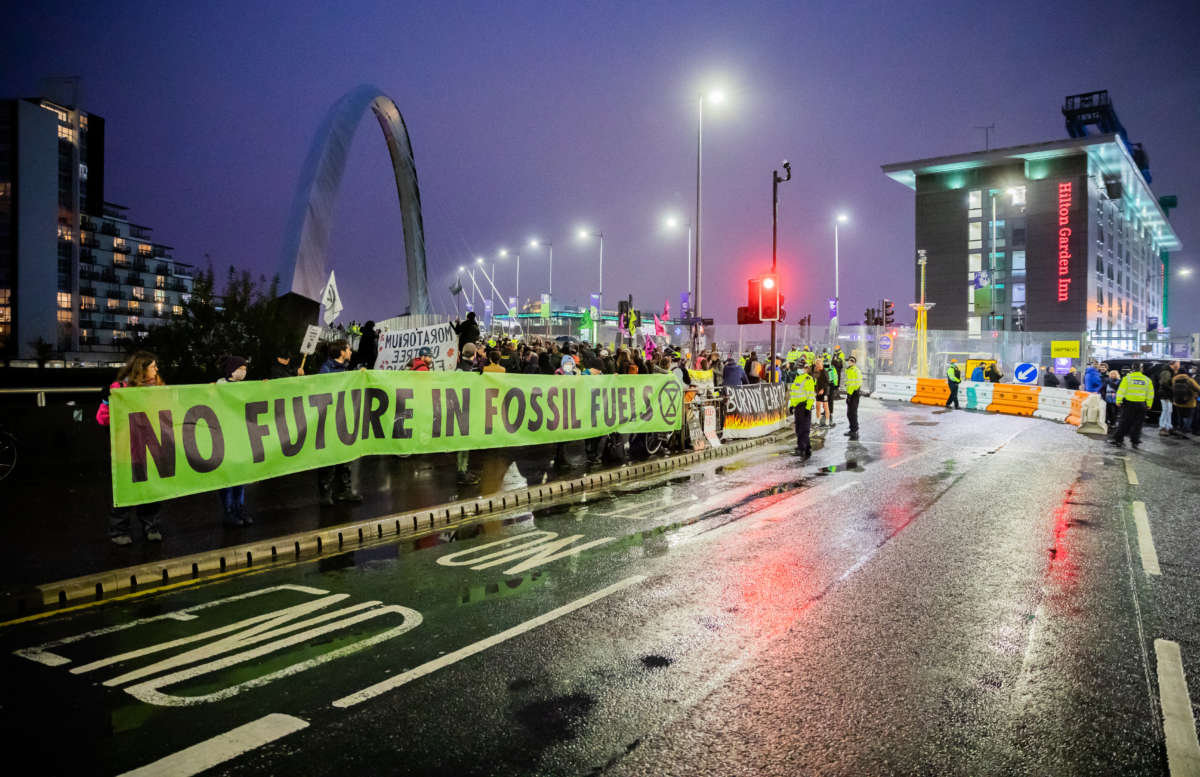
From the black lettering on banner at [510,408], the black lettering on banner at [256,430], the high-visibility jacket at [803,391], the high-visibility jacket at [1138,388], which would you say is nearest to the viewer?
the black lettering on banner at [256,430]

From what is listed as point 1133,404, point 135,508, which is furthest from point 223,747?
point 1133,404

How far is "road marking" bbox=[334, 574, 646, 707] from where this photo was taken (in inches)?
173

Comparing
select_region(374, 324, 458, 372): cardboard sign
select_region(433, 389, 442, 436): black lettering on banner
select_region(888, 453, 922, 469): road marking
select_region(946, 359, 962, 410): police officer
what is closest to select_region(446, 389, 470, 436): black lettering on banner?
select_region(433, 389, 442, 436): black lettering on banner

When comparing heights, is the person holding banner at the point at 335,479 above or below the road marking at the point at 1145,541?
above

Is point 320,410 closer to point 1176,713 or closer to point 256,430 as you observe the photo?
point 256,430

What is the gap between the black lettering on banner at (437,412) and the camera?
1062cm

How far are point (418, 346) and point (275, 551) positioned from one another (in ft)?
22.9

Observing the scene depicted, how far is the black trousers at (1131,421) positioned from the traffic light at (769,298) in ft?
27.4

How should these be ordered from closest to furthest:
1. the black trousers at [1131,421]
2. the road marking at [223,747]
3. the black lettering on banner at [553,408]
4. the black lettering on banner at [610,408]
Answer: the road marking at [223,747] < the black lettering on banner at [553,408] < the black lettering on banner at [610,408] < the black trousers at [1131,421]

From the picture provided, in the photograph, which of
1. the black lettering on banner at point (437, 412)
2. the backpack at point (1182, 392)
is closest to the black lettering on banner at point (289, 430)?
the black lettering on banner at point (437, 412)

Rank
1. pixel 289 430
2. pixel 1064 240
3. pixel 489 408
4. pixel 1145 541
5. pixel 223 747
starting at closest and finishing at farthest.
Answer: pixel 223 747, pixel 1145 541, pixel 289 430, pixel 489 408, pixel 1064 240

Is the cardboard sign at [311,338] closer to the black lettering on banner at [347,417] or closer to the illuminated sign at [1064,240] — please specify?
the black lettering on banner at [347,417]

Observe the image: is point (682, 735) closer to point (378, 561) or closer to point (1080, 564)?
point (378, 561)

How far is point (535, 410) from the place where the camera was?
12.3 meters
